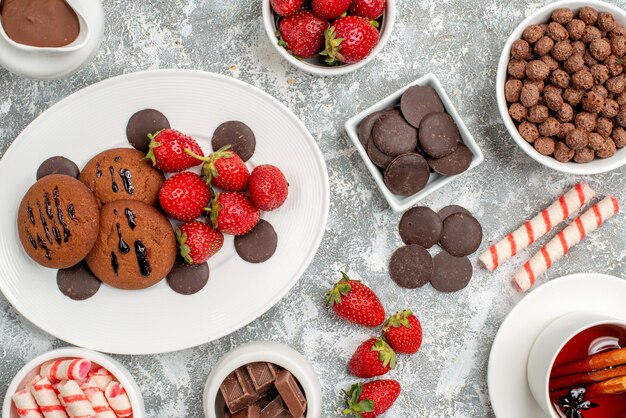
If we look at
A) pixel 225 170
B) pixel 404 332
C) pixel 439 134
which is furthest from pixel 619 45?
pixel 225 170

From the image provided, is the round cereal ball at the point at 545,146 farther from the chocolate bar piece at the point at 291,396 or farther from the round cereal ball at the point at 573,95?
the chocolate bar piece at the point at 291,396

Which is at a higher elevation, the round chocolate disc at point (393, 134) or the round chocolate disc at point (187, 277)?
the round chocolate disc at point (393, 134)

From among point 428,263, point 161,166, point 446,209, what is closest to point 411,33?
point 446,209

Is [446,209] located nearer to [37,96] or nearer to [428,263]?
[428,263]

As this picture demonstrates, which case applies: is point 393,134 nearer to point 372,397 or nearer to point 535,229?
point 535,229

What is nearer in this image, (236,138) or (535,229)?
(236,138)

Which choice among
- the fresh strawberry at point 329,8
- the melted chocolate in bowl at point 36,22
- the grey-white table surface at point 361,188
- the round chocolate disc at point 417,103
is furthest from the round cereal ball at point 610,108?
the melted chocolate in bowl at point 36,22
